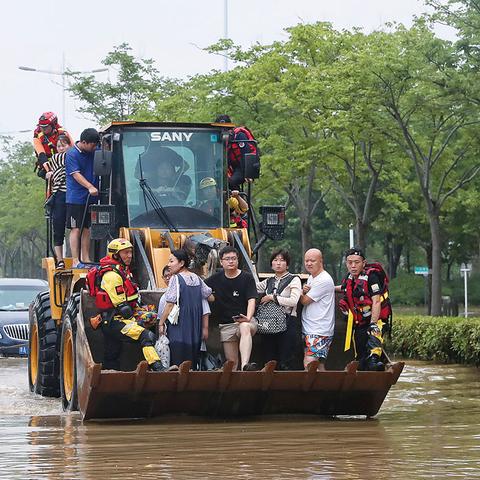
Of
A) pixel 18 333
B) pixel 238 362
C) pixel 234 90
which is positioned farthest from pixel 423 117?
pixel 238 362

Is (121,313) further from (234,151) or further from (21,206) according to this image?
(21,206)

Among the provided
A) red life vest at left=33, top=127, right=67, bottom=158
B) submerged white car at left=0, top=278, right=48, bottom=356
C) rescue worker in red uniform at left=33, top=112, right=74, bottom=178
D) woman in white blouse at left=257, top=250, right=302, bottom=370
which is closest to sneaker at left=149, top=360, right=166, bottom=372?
woman in white blouse at left=257, top=250, right=302, bottom=370

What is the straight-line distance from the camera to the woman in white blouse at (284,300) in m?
13.2

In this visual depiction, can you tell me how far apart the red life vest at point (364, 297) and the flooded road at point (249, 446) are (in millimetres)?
1043

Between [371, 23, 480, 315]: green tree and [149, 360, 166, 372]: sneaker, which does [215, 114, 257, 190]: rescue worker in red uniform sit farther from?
[371, 23, 480, 315]: green tree

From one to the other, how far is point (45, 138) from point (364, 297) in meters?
6.05

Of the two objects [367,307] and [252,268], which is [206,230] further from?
[367,307]

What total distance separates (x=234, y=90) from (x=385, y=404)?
76.8 feet

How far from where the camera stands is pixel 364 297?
13336mm

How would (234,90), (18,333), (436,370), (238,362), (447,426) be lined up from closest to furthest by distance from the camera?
(447,426), (238,362), (436,370), (18,333), (234,90)

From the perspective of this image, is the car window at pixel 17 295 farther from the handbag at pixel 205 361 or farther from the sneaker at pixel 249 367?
the sneaker at pixel 249 367

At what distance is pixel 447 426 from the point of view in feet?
39.9

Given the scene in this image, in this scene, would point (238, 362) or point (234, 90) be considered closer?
point (238, 362)

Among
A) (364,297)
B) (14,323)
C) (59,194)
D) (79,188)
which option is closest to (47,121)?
(59,194)
